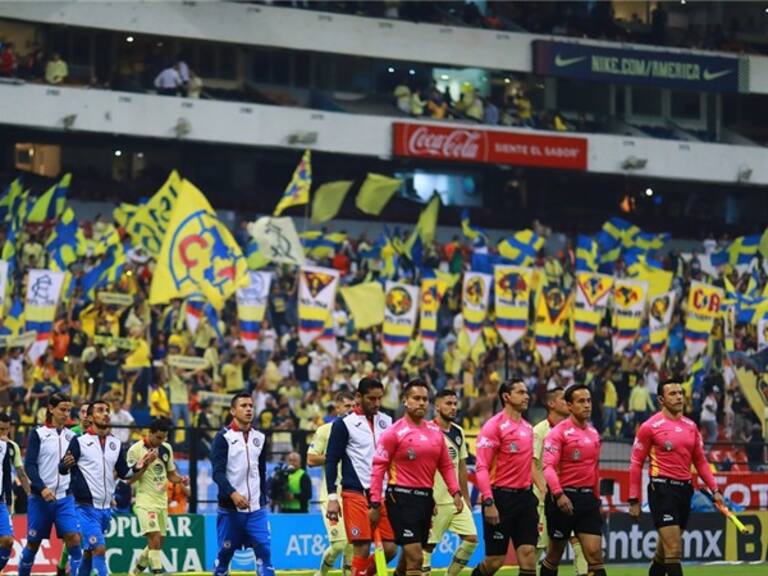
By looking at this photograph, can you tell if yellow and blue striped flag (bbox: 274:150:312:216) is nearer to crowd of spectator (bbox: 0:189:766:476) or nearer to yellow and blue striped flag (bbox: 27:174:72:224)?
crowd of spectator (bbox: 0:189:766:476)

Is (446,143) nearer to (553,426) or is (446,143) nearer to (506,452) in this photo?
(553,426)

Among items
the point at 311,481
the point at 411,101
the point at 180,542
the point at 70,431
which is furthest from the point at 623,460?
the point at 411,101

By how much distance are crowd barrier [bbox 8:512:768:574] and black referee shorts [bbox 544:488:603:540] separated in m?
9.64

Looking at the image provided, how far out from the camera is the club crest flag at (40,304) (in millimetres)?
33125

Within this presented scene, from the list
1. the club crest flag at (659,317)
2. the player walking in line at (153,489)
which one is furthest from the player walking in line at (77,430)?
the club crest flag at (659,317)

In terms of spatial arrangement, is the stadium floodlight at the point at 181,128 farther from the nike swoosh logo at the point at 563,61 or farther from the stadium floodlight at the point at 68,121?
the nike swoosh logo at the point at 563,61

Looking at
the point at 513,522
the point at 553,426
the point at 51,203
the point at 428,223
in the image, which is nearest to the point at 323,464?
the point at 553,426

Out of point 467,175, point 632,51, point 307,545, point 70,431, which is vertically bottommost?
point 307,545

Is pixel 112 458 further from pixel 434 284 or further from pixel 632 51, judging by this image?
pixel 632 51

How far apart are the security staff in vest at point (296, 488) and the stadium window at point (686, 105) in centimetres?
3790

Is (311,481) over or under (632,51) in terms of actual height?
under

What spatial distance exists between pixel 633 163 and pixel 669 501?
41480 millimetres

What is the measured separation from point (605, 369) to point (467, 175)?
20.0 m

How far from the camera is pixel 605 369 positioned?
41406 millimetres
